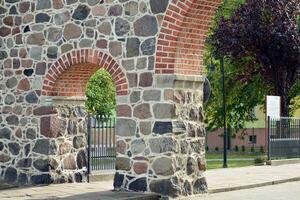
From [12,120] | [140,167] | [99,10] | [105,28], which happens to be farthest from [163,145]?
[12,120]

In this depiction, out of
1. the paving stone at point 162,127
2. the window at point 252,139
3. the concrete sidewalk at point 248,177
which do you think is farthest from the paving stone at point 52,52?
the window at point 252,139

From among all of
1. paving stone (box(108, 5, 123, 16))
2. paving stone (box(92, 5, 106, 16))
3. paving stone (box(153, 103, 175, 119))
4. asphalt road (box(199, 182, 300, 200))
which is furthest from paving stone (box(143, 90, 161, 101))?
asphalt road (box(199, 182, 300, 200))

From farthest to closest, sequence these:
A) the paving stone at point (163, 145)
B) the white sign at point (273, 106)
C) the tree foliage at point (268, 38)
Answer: the tree foliage at point (268, 38)
the white sign at point (273, 106)
the paving stone at point (163, 145)

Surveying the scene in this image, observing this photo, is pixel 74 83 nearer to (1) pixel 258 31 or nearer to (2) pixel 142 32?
(2) pixel 142 32

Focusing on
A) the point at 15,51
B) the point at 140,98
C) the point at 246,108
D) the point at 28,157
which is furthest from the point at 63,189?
the point at 246,108

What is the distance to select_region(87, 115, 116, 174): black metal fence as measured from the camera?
15.7m

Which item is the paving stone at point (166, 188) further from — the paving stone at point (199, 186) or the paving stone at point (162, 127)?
the paving stone at point (162, 127)

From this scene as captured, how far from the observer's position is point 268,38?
2709cm

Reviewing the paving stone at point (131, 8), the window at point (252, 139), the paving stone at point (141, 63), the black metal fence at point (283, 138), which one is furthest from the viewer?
the window at point (252, 139)

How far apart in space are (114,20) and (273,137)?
464 inches

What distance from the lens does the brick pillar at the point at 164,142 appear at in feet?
39.6

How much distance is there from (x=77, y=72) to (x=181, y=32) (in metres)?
2.91

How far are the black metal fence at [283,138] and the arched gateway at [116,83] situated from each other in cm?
987

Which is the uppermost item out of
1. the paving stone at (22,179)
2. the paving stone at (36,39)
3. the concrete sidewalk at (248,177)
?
the paving stone at (36,39)
